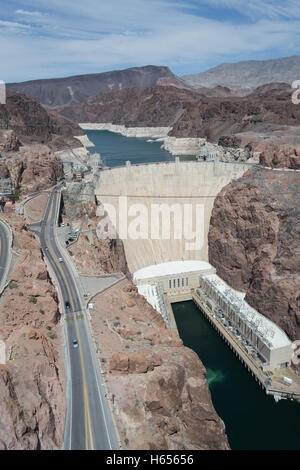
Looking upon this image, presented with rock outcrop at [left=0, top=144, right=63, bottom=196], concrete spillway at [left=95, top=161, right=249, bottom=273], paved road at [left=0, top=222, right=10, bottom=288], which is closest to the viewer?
paved road at [left=0, top=222, right=10, bottom=288]

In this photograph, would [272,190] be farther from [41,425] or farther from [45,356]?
[41,425]

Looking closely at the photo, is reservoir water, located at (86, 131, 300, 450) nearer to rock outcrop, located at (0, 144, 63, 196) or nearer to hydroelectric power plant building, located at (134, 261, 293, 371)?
hydroelectric power plant building, located at (134, 261, 293, 371)

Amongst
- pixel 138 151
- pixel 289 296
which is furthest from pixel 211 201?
pixel 138 151

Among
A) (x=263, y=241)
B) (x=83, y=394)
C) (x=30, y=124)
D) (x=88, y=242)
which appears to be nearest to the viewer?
(x=83, y=394)

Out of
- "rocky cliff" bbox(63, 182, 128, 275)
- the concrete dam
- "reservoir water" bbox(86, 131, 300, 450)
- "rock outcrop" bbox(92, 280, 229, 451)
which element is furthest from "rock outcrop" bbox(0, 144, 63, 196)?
"rock outcrop" bbox(92, 280, 229, 451)

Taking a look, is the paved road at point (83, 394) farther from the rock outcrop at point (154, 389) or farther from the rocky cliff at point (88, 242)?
the rocky cliff at point (88, 242)

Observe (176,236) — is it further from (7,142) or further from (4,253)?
(7,142)

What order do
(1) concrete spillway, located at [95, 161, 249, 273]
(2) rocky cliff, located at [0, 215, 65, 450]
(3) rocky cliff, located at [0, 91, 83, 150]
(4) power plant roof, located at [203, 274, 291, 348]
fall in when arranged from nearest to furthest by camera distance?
(2) rocky cliff, located at [0, 215, 65, 450] → (4) power plant roof, located at [203, 274, 291, 348] → (1) concrete spillway, located at [95, 161, 249, 273] → (3) rocky cliff, located at [0, 91, 83, 150]
